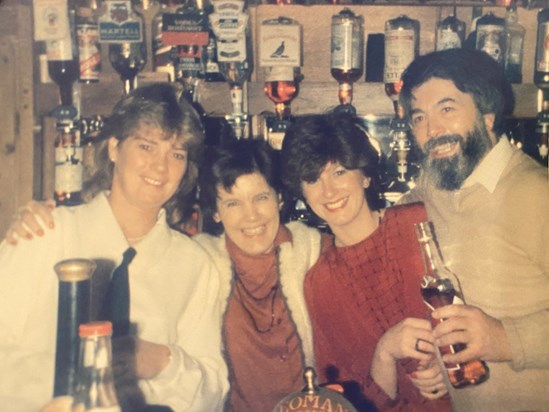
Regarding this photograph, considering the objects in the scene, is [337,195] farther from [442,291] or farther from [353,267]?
[442,291]

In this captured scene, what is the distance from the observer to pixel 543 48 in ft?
6.38

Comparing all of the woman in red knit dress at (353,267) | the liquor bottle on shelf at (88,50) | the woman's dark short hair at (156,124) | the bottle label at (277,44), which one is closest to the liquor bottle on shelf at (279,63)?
the bottle label at (277,44)

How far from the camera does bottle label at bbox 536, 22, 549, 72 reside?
6.37 feet

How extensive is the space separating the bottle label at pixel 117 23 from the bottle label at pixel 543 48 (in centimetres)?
105

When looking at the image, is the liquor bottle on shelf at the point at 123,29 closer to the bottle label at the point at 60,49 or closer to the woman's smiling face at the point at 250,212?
the bottle label at the point at 60,49

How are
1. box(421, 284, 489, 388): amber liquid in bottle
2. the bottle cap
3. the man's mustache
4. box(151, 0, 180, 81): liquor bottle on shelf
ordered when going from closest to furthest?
the bottle cap → box(421, 284, 489, 388): amber liquid in bottle → the man's mustache → box(151, 0, 180, 81): liquor bottle on shelf

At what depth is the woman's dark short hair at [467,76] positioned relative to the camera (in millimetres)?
1771

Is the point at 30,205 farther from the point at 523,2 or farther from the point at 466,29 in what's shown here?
the point at 523,2

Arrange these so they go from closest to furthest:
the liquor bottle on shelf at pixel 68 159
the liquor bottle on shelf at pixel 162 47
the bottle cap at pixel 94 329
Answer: the bottle cap at pixel 94 329, the liquor bottle on shelf at pixel 68 159, the liquor bottle on shelf at pixel 162 47

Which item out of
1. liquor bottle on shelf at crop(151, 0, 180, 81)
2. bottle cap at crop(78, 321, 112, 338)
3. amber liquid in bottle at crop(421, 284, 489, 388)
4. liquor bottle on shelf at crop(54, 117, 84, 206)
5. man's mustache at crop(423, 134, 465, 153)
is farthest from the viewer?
liquor bottle on shelf at crop(151, 0, 180, 81)

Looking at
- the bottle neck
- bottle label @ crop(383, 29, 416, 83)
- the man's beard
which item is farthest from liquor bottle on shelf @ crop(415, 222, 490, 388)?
bottle label @ crop(383, 29, 416, 83)

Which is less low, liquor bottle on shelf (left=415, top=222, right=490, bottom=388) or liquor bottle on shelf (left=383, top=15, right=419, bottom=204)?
liquor bottle on shelf (left=383, top=15, right=419, bottom=204)

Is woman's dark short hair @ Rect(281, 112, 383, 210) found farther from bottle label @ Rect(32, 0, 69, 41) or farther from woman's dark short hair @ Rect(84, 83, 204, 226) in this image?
bottle label @ Rect(32, 0, 69, 41)

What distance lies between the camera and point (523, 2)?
2070 mm
